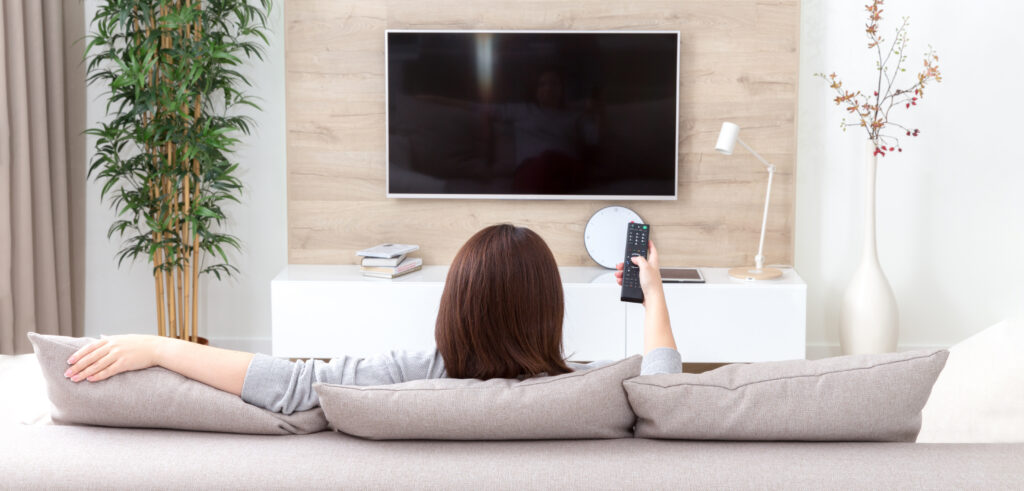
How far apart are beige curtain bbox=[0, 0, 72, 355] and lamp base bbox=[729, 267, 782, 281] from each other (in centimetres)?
280

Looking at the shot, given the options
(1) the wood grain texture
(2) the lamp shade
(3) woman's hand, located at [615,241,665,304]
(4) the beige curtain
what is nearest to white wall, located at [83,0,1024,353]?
(1) the wood grain texture

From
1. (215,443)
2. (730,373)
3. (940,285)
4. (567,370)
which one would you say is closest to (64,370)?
(215,443)

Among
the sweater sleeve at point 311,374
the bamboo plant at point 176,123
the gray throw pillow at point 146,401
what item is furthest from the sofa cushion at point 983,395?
the bamboo plant at point 176,123

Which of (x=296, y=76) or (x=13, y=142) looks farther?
(x=296, y=76)

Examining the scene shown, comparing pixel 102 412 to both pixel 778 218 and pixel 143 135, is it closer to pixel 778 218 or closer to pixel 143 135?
pixel 143 135

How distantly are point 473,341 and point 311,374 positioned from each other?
262mm

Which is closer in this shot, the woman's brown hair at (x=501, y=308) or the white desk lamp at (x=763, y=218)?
the woman's brown hair at (x=501, y=308)

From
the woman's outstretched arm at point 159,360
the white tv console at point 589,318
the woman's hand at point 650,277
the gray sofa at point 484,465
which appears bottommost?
the white tv console at point 589,318

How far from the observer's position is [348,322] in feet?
12.0

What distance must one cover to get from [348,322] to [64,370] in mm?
2327

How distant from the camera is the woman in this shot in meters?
1.38

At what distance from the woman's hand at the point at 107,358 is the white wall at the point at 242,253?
8.98ft

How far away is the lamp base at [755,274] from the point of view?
364cm

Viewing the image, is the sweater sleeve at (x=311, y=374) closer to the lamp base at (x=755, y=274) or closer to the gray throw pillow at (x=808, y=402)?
the gray throw pillow at (x=808, y=402)
